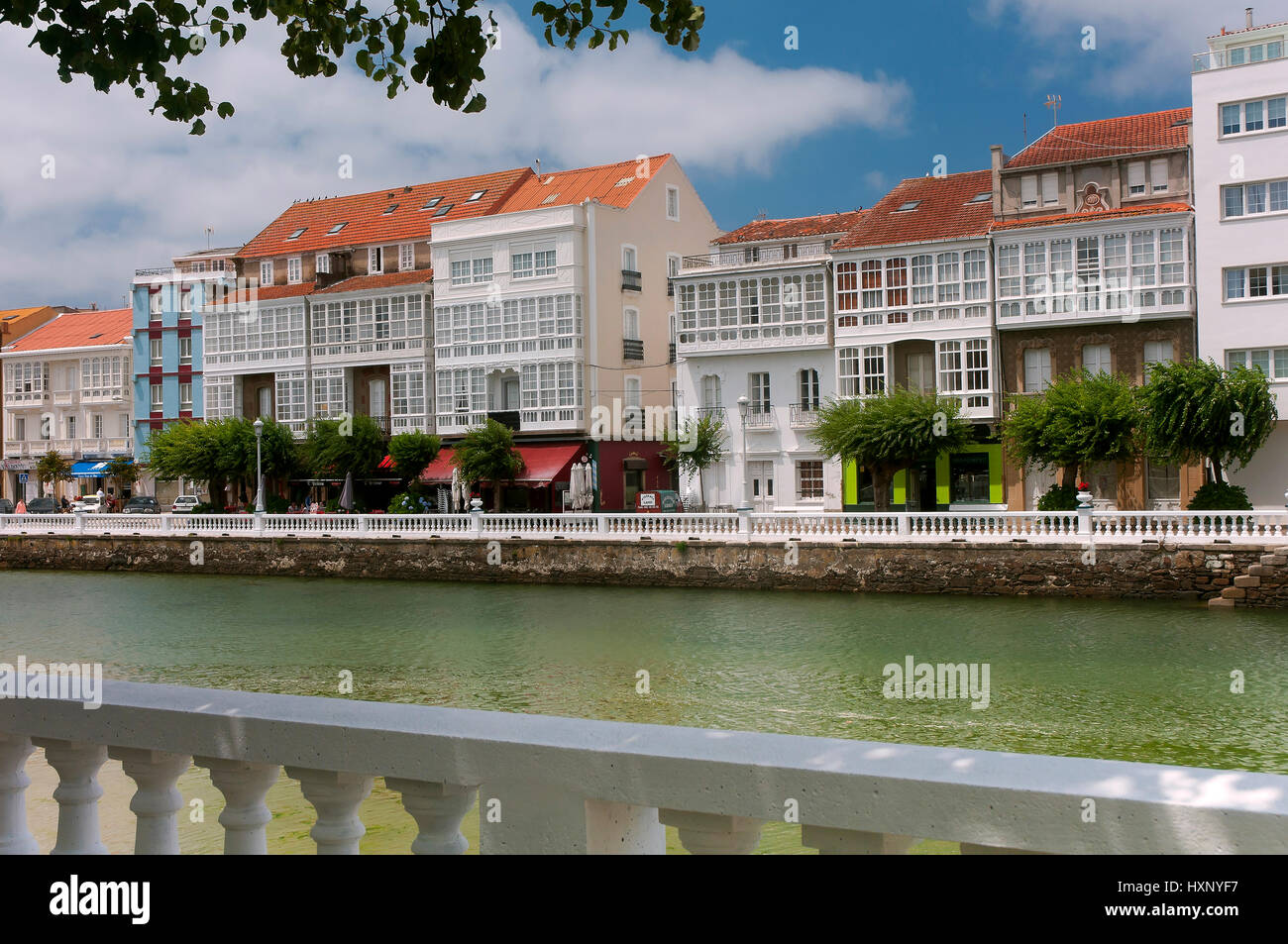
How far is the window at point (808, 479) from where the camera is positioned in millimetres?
41531

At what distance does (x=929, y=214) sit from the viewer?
40.7 metres

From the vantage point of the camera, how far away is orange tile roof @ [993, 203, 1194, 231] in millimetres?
35281

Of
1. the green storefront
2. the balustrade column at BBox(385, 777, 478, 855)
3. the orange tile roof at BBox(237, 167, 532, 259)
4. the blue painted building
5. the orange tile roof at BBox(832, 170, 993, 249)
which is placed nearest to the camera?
the balustrade column at BBox(385, 777, 478, 855)

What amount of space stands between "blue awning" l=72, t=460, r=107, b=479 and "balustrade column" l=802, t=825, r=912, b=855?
63.8m

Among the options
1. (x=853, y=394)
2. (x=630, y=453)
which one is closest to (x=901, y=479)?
(x=853, y=394)

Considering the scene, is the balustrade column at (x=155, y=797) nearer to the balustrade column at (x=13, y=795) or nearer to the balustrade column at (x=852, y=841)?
the balustrade column at (x=13, y=795)

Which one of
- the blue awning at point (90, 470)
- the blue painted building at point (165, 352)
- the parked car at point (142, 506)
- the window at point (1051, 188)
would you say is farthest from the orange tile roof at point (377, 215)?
the window at point (1051, 188)

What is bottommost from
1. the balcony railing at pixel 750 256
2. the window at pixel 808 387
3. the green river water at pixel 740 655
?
the green river water at pixel 740 655

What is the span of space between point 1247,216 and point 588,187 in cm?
2513

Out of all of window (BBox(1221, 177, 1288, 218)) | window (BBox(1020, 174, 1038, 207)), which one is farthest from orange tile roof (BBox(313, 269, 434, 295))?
window (BBox(1221, 177, 1288, 218))

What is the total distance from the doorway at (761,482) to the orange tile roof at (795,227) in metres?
8.84

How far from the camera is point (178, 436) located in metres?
48.6

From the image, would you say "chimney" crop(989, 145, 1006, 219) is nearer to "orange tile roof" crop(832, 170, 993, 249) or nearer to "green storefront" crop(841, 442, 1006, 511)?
"orange tile roof" crop(832, 170, 993, 249)

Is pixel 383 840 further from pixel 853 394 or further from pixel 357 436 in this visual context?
pixel 357 436
